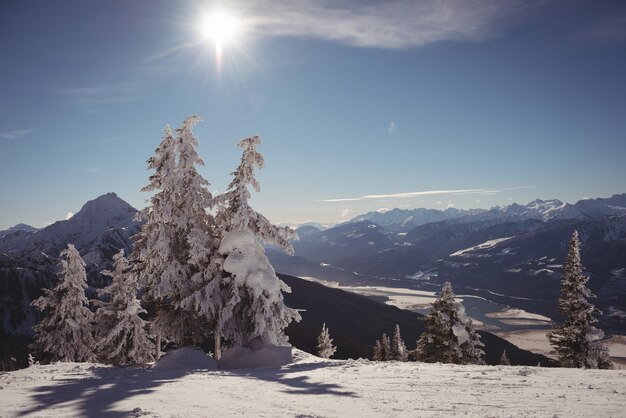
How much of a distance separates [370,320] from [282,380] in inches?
6161

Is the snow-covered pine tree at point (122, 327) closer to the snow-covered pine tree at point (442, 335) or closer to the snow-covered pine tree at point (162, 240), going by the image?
the snow-covered pine tree at point (162, 240)

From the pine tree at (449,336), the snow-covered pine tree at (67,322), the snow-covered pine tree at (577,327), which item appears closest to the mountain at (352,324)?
the pine tree at (449,336)

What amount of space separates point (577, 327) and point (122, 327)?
3593 centimetres

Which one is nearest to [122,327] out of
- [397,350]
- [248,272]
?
[248,272]

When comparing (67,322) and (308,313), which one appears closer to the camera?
(67,322)

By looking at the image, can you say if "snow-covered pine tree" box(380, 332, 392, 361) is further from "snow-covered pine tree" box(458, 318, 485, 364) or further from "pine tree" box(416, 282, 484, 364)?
"snow-covered pine tree" box(458, 318, 485, 364)

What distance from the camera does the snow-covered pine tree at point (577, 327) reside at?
30359mm

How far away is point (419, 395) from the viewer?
9125 millimetres

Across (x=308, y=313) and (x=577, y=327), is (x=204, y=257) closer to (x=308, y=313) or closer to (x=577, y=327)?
Answer: (x=577, y=327)

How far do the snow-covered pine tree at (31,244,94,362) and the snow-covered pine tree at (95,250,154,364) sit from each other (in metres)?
3.11

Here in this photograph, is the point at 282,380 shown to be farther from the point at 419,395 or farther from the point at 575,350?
the point at 575,350

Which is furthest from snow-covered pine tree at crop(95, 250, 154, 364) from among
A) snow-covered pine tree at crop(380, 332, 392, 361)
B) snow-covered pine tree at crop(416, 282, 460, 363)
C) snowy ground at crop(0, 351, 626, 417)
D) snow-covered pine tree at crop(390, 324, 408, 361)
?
snow-covered pine tree at crop(380, 332, 392, 361)

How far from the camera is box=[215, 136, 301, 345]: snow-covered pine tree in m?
19.4

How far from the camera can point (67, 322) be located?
3366cm
